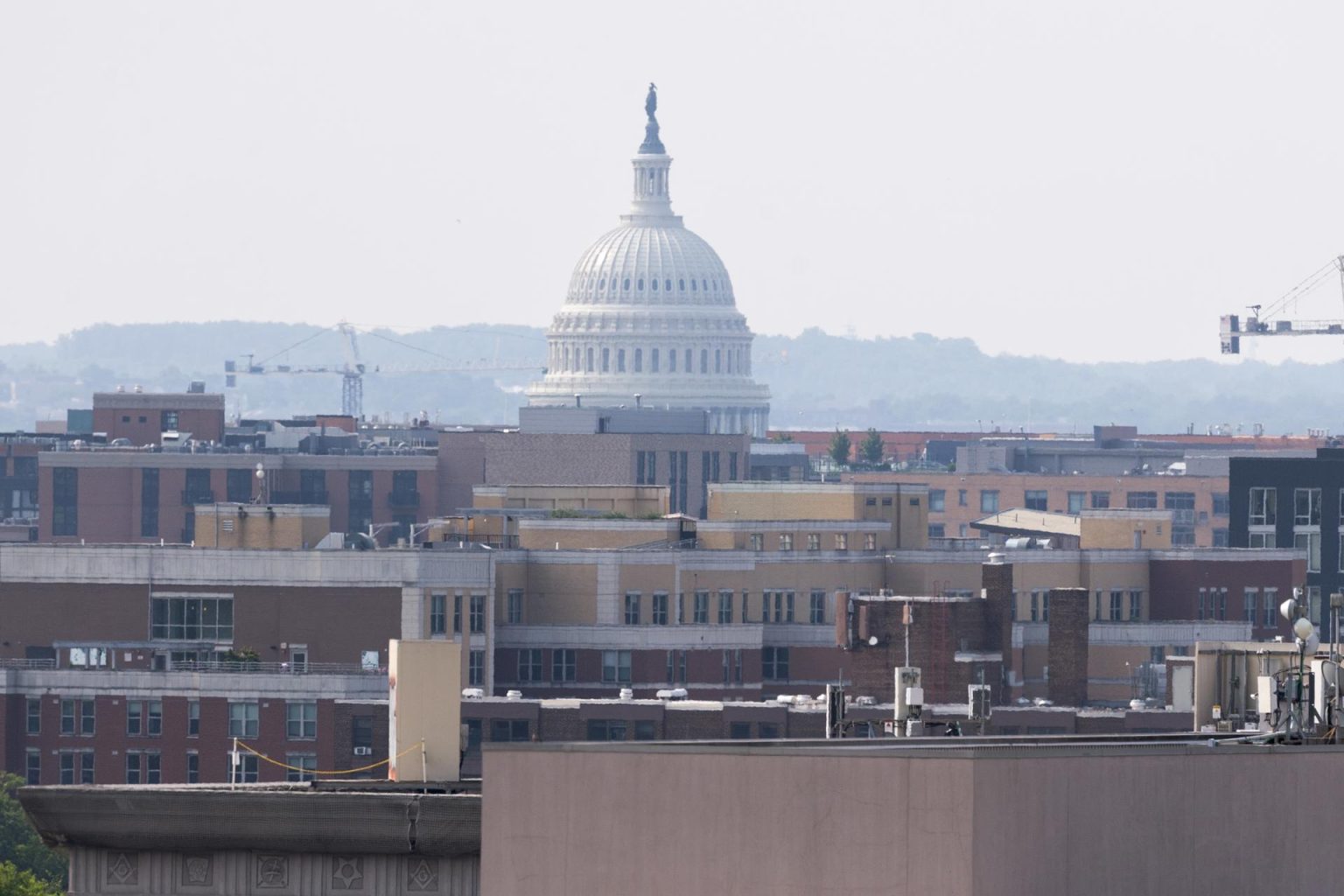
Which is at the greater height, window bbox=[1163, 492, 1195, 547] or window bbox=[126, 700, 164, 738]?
window bbox=[1163, 492, 1195, 547]

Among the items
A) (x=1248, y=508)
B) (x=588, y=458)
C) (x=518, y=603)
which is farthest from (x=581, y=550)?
(x=588, y=458)

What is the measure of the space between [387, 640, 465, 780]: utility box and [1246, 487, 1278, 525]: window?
310ft

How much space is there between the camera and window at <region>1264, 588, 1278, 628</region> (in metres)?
109

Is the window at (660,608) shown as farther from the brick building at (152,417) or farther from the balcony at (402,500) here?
the brick building at (152,417)

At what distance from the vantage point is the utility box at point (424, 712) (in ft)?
95.3

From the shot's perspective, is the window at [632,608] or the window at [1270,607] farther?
the window at [1270,607]

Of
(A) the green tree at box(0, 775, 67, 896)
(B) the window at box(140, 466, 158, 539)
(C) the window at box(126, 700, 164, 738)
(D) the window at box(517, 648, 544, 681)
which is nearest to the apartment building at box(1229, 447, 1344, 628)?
(D) the window at box(517, 648, 544, 681)

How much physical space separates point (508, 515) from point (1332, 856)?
84.5 meters

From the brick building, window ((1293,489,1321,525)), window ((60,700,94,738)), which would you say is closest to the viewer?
window ((60,700,94,738))

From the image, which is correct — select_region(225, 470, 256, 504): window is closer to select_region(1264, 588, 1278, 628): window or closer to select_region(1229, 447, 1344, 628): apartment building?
select_region(1229, 447, 1344, 628): apartment building

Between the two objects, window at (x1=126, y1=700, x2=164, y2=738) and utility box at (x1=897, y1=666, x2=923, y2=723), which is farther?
window at (x1=126, y1=700, x2=164, y2=738)

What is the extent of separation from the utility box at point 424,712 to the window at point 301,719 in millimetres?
52531

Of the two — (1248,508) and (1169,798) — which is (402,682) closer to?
(1169,798)

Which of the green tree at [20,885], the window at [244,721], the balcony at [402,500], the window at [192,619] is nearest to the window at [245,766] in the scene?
the window at [244,721]
